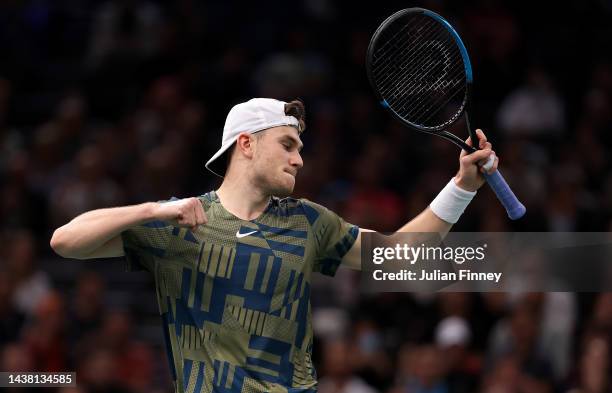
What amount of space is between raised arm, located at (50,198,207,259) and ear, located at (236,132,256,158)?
0.50m

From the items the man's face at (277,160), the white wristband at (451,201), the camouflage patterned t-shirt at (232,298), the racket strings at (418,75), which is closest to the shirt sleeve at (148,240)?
the camouflage patterned t-shirt at (232,298)

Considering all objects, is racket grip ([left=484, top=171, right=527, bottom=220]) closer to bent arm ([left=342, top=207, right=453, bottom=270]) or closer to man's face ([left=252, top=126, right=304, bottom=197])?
bent arm ([left=342, top=207, right=453, bottom=270])

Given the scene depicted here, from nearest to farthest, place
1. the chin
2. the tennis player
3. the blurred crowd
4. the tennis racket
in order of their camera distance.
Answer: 1. the tennis player
2. the chin
3. the tennis racket
4. the blurred crowd

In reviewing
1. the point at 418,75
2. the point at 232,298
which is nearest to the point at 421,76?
the point at 418,75

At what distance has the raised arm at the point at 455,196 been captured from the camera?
5.84 meters

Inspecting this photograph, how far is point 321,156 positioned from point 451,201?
6070 mm

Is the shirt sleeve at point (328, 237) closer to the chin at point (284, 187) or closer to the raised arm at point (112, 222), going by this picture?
the chin at point (284, 187)

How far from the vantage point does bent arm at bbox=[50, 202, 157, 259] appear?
17.5 ft

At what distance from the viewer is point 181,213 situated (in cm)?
528

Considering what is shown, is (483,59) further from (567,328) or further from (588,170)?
(567,328)

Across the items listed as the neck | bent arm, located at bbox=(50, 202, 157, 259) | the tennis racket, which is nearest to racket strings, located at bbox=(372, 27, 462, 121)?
the tennis racket

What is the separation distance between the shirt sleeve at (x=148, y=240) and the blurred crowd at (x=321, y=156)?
4.26 meters

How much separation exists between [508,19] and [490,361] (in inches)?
169

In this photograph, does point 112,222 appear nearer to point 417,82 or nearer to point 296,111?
point 296,111
